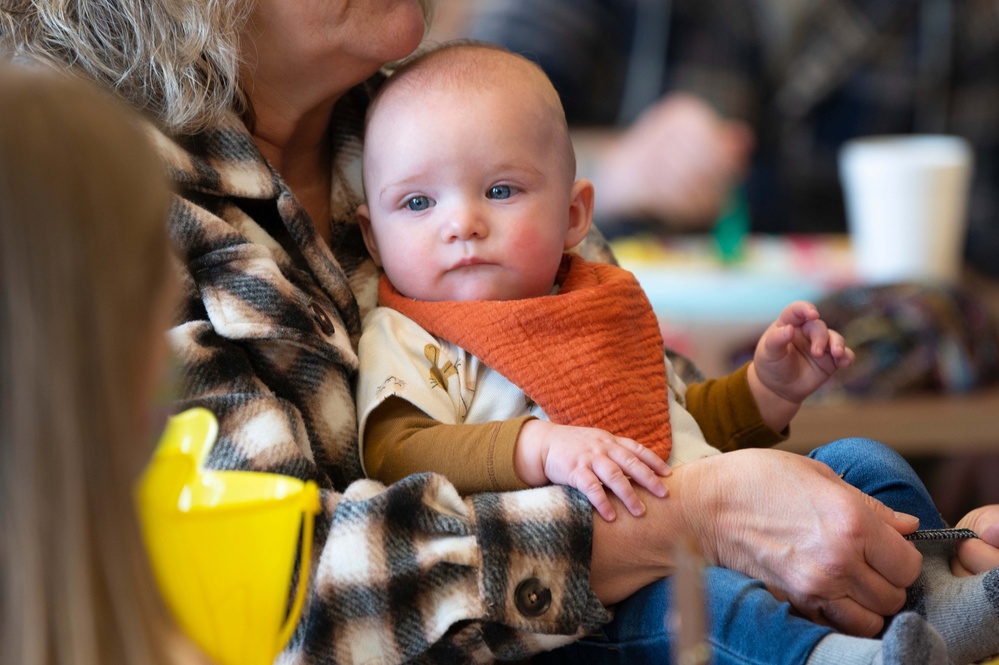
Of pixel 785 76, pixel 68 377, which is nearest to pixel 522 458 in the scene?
pixel 68 377

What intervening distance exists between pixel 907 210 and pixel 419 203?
1.67m

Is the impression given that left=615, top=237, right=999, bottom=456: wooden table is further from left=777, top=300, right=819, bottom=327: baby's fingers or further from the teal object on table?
left=777, top=300, right=819, bottom=327: baby's fingers

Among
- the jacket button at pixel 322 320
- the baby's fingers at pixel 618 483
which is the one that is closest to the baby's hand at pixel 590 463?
the baby's fingers at pixel 618 483

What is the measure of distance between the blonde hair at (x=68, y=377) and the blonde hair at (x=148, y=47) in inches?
19.4

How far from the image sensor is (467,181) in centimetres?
114

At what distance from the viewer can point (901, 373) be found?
226 cm

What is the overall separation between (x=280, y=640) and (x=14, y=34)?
2.02 ft

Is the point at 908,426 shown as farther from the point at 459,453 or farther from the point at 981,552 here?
the point at 459,453

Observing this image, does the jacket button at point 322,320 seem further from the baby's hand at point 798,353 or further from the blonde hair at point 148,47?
the baby's hand at point 798,353

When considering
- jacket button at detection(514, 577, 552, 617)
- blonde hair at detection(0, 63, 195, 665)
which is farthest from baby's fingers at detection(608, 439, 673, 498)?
blonde hair at detection(0, 63, 195, 665)

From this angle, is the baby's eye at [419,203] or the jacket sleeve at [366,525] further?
the baby's eye at [419,203]

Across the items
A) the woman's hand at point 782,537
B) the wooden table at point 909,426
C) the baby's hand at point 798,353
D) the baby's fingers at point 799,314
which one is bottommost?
the wooden table at point 909,426

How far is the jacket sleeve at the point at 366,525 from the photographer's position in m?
0.91

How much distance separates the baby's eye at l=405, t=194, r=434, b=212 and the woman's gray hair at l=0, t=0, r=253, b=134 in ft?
0.65
